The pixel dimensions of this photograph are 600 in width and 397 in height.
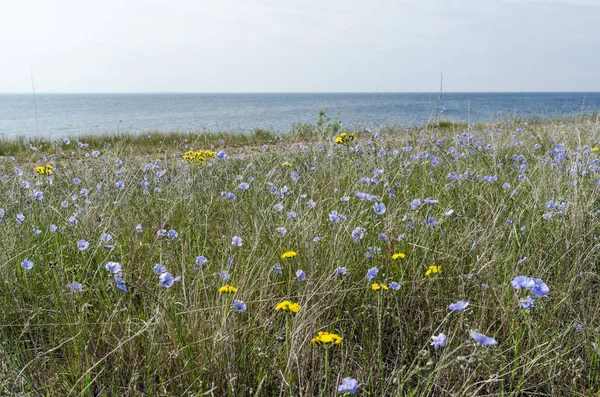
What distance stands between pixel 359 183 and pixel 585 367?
1672 millimetres

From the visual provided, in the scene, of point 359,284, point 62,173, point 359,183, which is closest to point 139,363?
point 359,284

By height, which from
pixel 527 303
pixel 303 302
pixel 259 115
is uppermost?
pixel 259 115

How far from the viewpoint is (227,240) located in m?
2.28

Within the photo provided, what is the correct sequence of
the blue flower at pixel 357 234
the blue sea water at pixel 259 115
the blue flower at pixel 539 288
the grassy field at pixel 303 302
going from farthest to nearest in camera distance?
the blue sea water at pixel 259 115 → the blue flower at pixel 357 234 → the grassy field at pixel 303 302 → the blue flower at pixel 539 288

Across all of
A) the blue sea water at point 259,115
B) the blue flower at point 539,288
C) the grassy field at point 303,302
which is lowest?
the grassy field at point 303,302

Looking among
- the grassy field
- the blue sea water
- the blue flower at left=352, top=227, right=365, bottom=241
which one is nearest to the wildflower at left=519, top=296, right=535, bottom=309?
the grassy field

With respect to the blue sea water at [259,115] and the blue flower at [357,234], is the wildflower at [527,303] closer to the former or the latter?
the blue flower at [357,234]

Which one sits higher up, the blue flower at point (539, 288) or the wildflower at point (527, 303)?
the blue flower at point (539, 288)

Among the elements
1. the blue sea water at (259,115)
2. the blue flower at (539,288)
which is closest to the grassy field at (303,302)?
the blue flower at (539,288)

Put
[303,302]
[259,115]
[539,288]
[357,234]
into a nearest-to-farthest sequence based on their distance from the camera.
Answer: [539,288] → [303,302] → [357,234] → [259,115]

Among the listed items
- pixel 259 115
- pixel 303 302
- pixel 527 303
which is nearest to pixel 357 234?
pixel 303 302

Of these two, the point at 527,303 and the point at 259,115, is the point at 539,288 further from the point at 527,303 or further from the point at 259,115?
the point at 259,115

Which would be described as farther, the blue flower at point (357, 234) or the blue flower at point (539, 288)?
the blue flower at point (357, 234)

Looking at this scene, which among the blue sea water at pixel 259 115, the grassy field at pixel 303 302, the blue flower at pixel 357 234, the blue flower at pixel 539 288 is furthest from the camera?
the blue sea water at pixel 259 115
